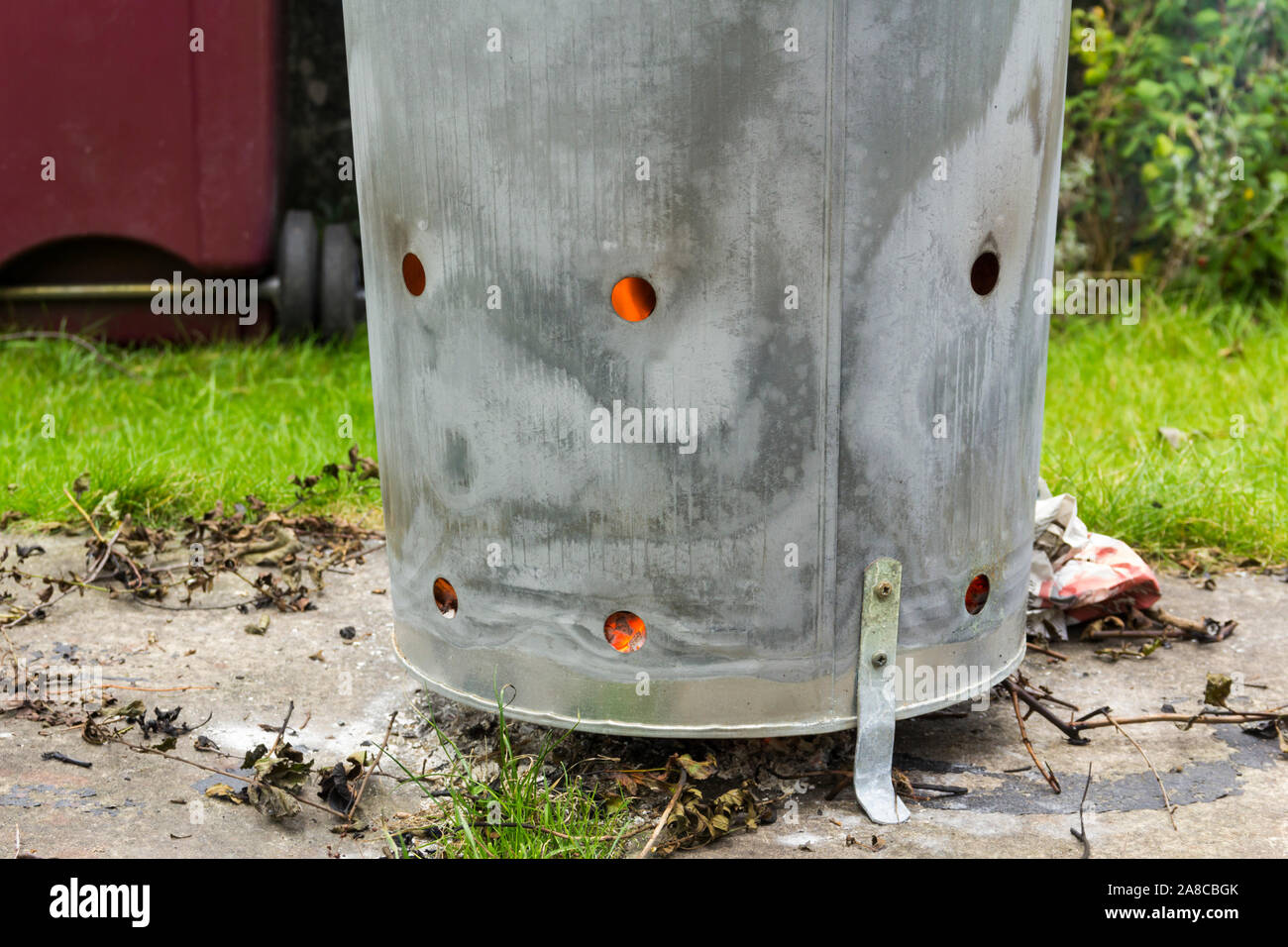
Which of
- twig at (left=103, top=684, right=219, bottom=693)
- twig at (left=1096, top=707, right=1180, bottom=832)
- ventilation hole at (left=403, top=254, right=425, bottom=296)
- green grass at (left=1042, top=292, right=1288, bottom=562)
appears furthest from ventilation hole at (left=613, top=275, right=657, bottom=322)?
green grass at (left=1042, top=292, right=1288, bottom=562)

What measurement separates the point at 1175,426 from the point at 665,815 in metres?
2.68

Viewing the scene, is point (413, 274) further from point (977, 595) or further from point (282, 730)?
point (977, 595)

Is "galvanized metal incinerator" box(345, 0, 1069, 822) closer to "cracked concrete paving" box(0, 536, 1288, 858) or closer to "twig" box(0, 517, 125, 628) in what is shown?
"cracked concrete paving" box(0, 536, 1288, 858)

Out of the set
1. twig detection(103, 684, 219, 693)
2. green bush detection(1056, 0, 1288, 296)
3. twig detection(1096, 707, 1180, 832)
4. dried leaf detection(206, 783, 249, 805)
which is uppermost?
green bush detection(1056, 0, 1288, 296)

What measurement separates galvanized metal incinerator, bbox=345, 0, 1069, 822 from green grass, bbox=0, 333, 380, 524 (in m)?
1.60

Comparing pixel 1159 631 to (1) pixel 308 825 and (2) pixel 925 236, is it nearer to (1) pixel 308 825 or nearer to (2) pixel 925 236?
(2) pixel 925 236

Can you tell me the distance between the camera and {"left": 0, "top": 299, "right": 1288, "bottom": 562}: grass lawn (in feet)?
11.0

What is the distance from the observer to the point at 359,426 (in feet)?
13.6

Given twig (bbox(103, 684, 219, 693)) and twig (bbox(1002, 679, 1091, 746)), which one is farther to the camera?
→ twig (bbox(103, 684, 219, 693))

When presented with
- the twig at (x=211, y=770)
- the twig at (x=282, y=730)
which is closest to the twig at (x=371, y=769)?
the twig at (x=211, y=770)

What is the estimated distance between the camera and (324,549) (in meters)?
3.32
